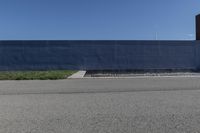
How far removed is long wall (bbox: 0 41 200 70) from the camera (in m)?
37.1

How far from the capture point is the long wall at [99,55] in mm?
37062

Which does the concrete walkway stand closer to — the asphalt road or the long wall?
the asphalt road

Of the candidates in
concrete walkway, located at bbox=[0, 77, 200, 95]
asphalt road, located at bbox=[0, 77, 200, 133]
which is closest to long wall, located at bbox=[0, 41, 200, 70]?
concrete walkway, located at bbox=[0, 77, 200, 95]

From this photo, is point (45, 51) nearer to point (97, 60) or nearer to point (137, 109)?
point (97, 60)

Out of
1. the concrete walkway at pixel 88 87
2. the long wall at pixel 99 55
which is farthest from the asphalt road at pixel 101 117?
the long wall at pixel 99 55

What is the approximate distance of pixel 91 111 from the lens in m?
8.39

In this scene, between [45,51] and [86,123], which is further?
[45,51]

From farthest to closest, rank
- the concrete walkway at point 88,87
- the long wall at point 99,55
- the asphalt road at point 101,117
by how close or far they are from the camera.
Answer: the long wall at point 99,55 → the concrete walkway at point 88,87 → the asphalt road at point 101,117

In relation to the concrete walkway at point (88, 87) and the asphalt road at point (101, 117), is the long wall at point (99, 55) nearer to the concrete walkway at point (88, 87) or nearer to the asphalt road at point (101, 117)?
the concrete walkway at point (88, 87)

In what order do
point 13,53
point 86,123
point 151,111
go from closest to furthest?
point 86,123, point 151,111, point 13,53

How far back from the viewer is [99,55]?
37.7m

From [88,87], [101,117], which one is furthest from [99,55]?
[101,117]

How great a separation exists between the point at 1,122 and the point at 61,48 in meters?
30.6

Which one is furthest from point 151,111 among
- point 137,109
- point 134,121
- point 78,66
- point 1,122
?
point 78,66
